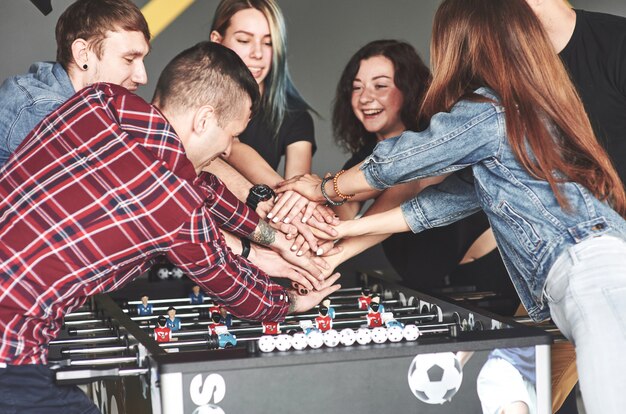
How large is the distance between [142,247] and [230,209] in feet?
2.86

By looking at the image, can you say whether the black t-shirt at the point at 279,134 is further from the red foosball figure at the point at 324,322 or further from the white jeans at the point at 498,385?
the white jeans at the point at 498,385

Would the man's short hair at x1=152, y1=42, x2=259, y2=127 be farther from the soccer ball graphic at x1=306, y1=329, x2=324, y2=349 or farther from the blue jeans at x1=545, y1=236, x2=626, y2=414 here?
the blue jeans at x1=545, y1=236, x2=626, y2=414

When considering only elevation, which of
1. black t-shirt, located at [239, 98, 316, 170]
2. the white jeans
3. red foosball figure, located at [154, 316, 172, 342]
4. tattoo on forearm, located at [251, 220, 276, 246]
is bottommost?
the white jeans

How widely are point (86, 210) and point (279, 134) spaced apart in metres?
1.89

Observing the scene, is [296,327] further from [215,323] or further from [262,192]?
[262,192]

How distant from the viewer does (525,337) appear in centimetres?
195

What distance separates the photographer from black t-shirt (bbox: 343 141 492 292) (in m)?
3.27

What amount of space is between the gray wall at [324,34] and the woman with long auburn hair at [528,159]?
3129 mm

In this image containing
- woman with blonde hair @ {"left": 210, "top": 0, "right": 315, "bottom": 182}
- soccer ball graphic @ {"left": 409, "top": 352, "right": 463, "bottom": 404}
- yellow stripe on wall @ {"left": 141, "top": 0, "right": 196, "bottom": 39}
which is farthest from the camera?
yellow stripe on wall @ {"left": 141, "top": 0, "right": 196, "bottom": 39}

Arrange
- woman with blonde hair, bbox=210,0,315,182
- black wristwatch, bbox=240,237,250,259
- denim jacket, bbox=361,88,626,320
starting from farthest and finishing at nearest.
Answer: woman with blonde hair, bbox=210,0,315,182 → black wristwatch, bbox=240,237,250,259 → denim jacket, bbox=361,88,626,320

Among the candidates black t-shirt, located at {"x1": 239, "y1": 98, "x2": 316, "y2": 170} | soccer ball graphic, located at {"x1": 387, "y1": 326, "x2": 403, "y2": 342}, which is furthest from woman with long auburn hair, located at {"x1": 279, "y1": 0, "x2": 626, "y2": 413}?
black t-shirt, located at {"x1": 239, "y1": 98, "x2": 316, "y2": 170}

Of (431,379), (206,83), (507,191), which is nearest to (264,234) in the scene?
(206,83)

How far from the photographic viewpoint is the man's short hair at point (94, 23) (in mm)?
2670

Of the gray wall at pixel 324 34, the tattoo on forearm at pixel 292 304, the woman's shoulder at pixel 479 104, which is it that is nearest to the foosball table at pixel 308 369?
the tattoo on forearm at pixel 292 304
